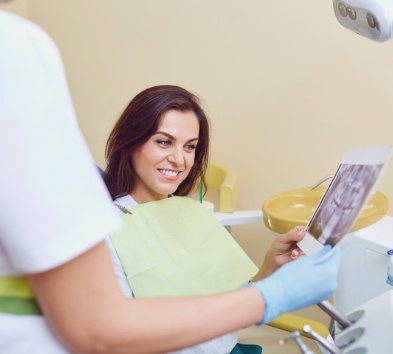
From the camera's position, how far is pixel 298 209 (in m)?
1.75

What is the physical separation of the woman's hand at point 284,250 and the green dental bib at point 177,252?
0.36 ft

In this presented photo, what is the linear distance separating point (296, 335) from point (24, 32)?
49 centimetres

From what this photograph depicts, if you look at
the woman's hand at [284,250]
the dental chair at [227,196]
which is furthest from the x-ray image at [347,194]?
the dental chair at [227,196]

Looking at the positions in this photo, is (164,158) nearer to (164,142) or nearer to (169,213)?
(164,142)

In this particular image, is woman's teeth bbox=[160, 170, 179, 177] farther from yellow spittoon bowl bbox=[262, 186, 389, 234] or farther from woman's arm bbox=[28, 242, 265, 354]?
woman's arm bbox=[28, 242, 265, 354]

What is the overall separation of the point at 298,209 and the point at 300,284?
0.99 meters

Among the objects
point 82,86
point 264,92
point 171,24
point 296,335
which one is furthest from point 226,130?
point 296,335

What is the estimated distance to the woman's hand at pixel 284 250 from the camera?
1.18m

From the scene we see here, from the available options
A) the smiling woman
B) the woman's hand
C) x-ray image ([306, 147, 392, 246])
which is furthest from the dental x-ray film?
the smiling woman

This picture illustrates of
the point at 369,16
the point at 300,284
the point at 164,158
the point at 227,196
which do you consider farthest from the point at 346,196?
the point at 227,196

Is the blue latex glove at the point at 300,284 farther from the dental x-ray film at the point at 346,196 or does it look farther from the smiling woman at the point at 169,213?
the smiling woman at the point at 169,213

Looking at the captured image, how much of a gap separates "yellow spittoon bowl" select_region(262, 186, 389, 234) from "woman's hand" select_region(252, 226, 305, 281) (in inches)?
9.0

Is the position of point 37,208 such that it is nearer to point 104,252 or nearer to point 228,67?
point 104,252

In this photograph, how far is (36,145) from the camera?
22.1 inches
